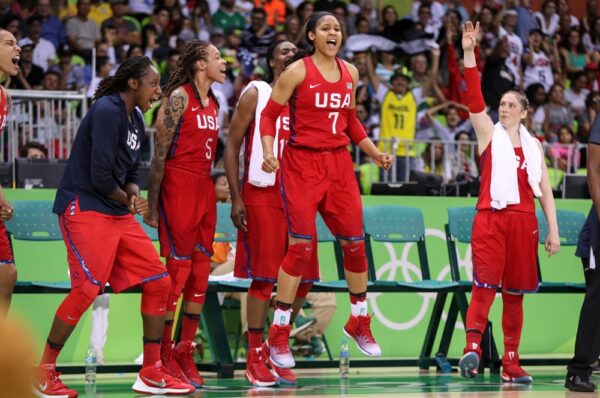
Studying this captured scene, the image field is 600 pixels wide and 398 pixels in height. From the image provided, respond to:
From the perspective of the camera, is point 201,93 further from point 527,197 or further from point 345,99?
point 527,197

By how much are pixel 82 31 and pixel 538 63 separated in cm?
737

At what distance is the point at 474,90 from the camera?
7293 mm

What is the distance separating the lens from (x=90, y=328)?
8969 millimetres

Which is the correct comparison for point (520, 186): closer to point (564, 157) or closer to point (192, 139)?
point (192, 139)

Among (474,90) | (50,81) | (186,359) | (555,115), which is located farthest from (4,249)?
(555,115)

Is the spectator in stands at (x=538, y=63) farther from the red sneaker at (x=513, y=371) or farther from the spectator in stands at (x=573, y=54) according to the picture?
the red sneaker at (x=513, y=371)

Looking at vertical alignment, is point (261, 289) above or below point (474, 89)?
below

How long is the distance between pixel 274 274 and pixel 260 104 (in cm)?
122

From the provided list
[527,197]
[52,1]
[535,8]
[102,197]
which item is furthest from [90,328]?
[535,8]

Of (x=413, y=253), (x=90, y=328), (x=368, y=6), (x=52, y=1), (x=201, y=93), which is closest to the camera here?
(x=201, y=93)

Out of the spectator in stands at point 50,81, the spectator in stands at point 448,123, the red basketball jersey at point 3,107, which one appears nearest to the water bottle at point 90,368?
the red basketball jersey at point 3,107

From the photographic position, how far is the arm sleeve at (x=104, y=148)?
18.4 feet

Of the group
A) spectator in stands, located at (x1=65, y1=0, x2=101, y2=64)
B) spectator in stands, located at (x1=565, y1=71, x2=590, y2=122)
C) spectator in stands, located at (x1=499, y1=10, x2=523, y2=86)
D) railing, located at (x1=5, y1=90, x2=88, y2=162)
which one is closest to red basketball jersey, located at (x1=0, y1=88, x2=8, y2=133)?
railing, located at (x1=5, y1=90, x2=88, y2=162)

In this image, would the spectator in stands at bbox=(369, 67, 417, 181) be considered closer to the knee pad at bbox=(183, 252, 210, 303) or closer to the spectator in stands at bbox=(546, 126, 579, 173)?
the spectator in stands at bbox=(546, 126, 579, 173)
